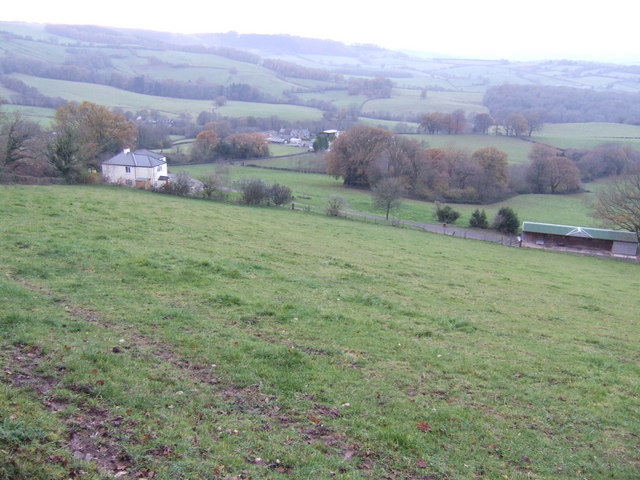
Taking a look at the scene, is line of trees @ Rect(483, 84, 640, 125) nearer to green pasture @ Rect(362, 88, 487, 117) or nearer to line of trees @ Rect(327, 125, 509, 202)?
green pasture @ Rect(362, 88, 487, 117)

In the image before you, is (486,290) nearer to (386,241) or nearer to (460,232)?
(386,241)

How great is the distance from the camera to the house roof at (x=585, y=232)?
4425 centimetres

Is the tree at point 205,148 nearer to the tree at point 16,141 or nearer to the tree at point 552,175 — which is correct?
the tree at point 16,141

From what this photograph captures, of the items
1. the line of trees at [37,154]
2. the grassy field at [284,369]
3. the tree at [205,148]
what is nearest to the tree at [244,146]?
the tree at [205,148]

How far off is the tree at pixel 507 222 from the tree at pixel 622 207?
22.9 feet

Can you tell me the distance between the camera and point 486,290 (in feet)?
64.3

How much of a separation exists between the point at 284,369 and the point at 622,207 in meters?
45.1

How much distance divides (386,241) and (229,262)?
50.6 feet

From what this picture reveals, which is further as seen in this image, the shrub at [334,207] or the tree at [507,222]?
the tree at [507,222]

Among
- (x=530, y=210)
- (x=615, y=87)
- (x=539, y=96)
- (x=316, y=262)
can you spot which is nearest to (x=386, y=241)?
(x=316, y=262)

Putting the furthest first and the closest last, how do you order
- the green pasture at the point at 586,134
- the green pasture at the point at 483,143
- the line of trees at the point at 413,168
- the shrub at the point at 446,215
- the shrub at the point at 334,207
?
1. the green pasture at the point at 586,134
2. the green pasture at the point at 483,143
3. the line of trees at the point at 413,168
4. the shrub at the point at 446,215
5. the shrub at the point at 334,207

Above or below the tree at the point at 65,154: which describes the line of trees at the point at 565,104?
above

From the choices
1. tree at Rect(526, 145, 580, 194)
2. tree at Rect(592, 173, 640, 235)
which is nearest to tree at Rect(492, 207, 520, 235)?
tree at Rect(592, 173, 640, 235)

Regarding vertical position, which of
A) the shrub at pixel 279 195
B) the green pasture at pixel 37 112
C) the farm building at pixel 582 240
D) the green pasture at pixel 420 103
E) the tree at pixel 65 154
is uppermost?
the green pasture at pixel 420 103
